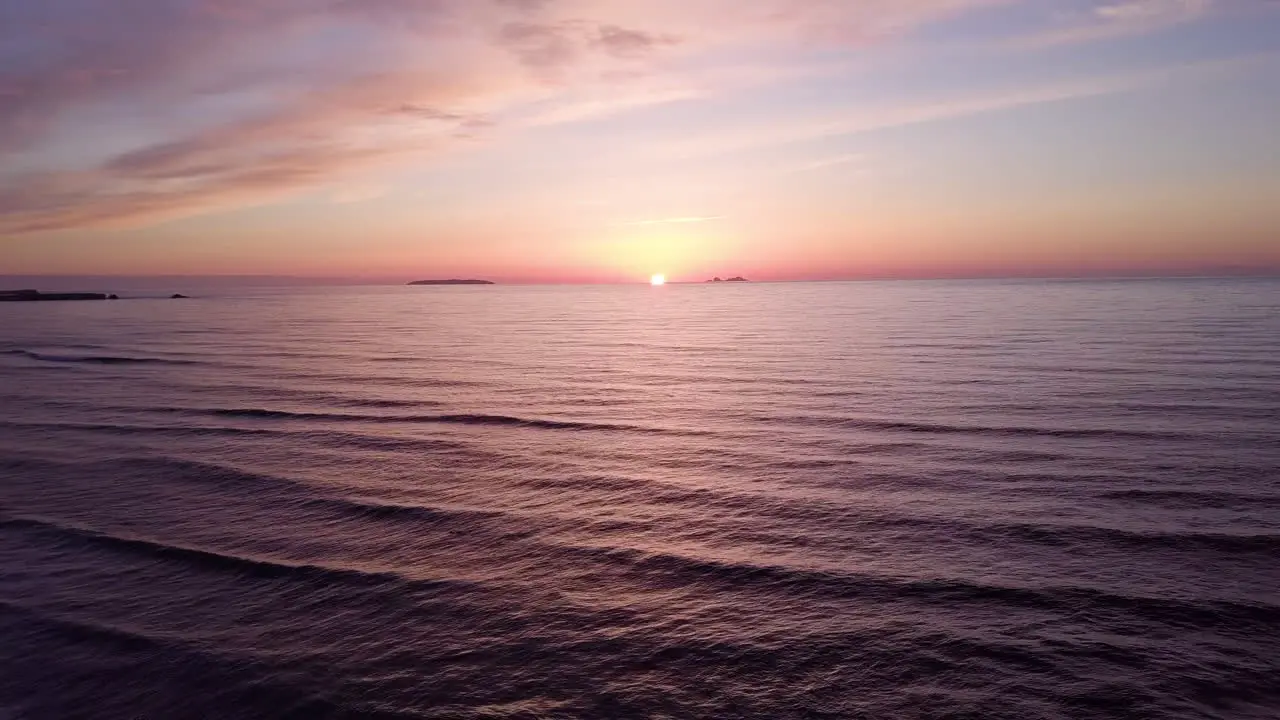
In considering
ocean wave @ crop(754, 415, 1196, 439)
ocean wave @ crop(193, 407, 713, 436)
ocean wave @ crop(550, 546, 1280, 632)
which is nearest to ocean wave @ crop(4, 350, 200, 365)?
ocean wave @ crop(193, 407, 713, 436)

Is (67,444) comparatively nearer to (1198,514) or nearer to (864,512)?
(864,512)

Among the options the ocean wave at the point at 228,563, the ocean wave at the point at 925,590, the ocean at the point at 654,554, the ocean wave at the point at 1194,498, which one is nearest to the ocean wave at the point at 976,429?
the ocean at the point at 654,554

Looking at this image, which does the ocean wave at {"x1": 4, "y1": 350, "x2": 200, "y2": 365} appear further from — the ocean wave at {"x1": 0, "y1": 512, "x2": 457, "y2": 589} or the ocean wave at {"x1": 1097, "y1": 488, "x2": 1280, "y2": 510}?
the ocean wave at {"x1": 1097, "y1": 488, "x2": 1280, "y2": 510}

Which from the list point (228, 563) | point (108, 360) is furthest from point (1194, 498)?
point (108, 360)

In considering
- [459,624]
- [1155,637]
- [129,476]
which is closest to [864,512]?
[1155,637]

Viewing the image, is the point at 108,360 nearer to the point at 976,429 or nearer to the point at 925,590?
the point at 976,429

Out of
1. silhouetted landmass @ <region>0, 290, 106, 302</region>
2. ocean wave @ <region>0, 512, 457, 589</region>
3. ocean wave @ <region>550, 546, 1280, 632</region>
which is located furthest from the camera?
silhouetted landmass @ <region>0, 290, 106, 302</region>

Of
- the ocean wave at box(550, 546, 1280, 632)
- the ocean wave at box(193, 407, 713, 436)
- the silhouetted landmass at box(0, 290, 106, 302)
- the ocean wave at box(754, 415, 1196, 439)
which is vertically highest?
the silhouetted landmass at box(0, 290, 106, 302)

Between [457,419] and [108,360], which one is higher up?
[108,360]
